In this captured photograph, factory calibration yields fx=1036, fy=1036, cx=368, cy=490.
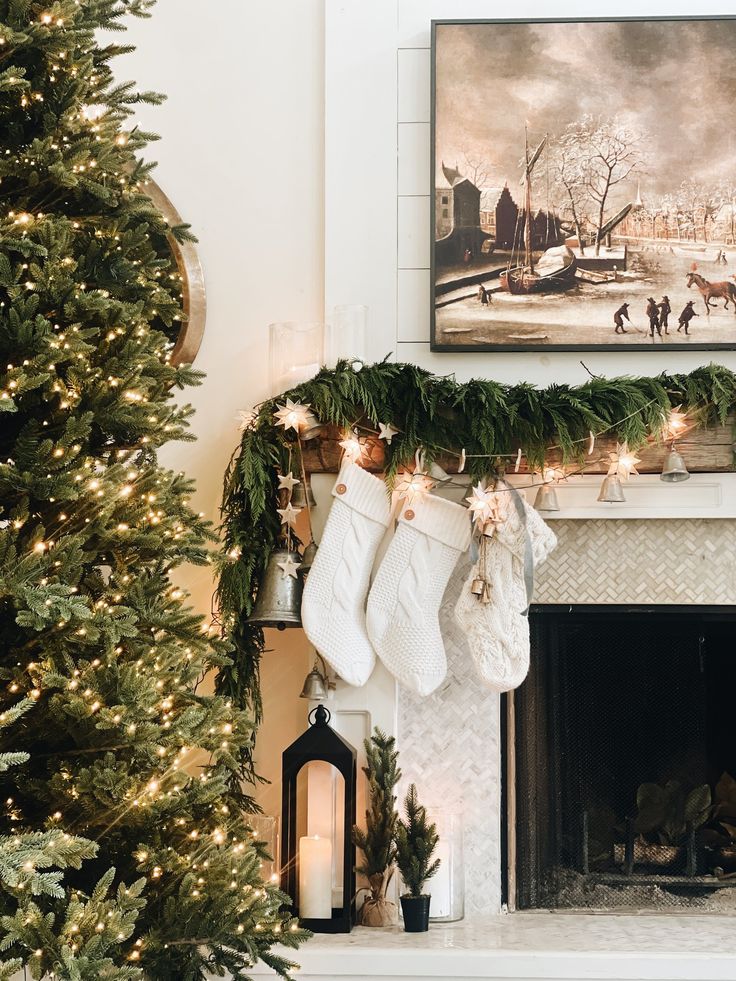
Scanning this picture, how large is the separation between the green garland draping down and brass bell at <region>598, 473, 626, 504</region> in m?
0.09

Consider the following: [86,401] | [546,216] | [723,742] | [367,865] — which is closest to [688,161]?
[546,216]

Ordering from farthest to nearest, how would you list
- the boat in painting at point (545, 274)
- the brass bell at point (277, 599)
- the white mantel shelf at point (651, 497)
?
the boat in painting at point (545, 274) < the white mantel shelf at point (651, 497) < the brass bell at point (277, 599)

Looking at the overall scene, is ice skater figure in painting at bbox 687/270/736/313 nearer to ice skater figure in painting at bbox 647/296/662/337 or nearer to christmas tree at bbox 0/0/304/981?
ice skater figure in painting at bbox 647/296/662/337

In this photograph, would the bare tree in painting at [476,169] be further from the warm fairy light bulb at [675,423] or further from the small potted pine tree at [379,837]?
the small potted pine tree at [379,837]

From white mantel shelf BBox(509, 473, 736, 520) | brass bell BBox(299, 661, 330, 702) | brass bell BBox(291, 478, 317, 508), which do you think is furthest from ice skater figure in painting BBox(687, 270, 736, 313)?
brass bell BBox(299, 661, 330, 702)

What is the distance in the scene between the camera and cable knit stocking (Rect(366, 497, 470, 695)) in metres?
2.36

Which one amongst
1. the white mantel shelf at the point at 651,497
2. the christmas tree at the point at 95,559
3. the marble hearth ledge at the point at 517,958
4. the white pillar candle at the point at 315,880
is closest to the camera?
the christmas tree at the point at 95,559

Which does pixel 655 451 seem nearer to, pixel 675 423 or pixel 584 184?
pixel 675 423

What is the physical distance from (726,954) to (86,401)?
165 centimetres

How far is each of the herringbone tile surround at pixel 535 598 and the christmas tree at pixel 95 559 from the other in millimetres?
746

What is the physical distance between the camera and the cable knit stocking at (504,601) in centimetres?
230

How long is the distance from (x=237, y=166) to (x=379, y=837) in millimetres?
1714

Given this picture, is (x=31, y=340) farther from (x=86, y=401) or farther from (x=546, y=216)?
(x=546, y=216)

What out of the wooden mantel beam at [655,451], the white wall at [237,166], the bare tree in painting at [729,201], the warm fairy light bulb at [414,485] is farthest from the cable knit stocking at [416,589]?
the bare tree in painting at [729,201]
